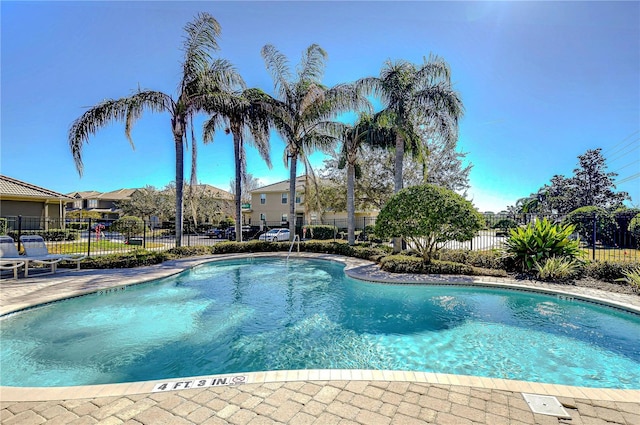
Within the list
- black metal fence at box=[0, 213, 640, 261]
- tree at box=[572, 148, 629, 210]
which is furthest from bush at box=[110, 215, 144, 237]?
tree at box=[572, 148, 629, 210]

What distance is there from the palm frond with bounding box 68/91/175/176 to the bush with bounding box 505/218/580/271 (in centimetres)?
1605

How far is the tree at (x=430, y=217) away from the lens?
34.4ft

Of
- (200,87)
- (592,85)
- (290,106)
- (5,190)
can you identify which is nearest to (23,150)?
(200,87)

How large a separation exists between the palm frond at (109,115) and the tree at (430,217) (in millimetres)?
11621

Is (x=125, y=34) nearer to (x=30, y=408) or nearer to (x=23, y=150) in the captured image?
(x=23, y=150)

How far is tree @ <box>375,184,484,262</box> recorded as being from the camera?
1048 centimetres

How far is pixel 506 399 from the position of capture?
310 cm

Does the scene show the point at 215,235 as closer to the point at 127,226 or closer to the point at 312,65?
the point at 127,226

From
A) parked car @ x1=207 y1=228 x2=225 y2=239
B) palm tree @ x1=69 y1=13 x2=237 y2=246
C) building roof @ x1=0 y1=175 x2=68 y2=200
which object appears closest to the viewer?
palm tree @ x1=69 y1=13 x2=237 y2=246

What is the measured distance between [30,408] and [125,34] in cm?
1200

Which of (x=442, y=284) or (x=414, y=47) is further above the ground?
(x=414, y=47)

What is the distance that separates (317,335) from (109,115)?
1351cm

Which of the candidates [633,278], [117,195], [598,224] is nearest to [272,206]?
[598,224]

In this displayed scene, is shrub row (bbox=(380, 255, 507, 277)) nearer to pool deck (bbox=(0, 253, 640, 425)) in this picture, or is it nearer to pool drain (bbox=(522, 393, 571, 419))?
pool deck (bbox=(0, 253, 640, 425))
